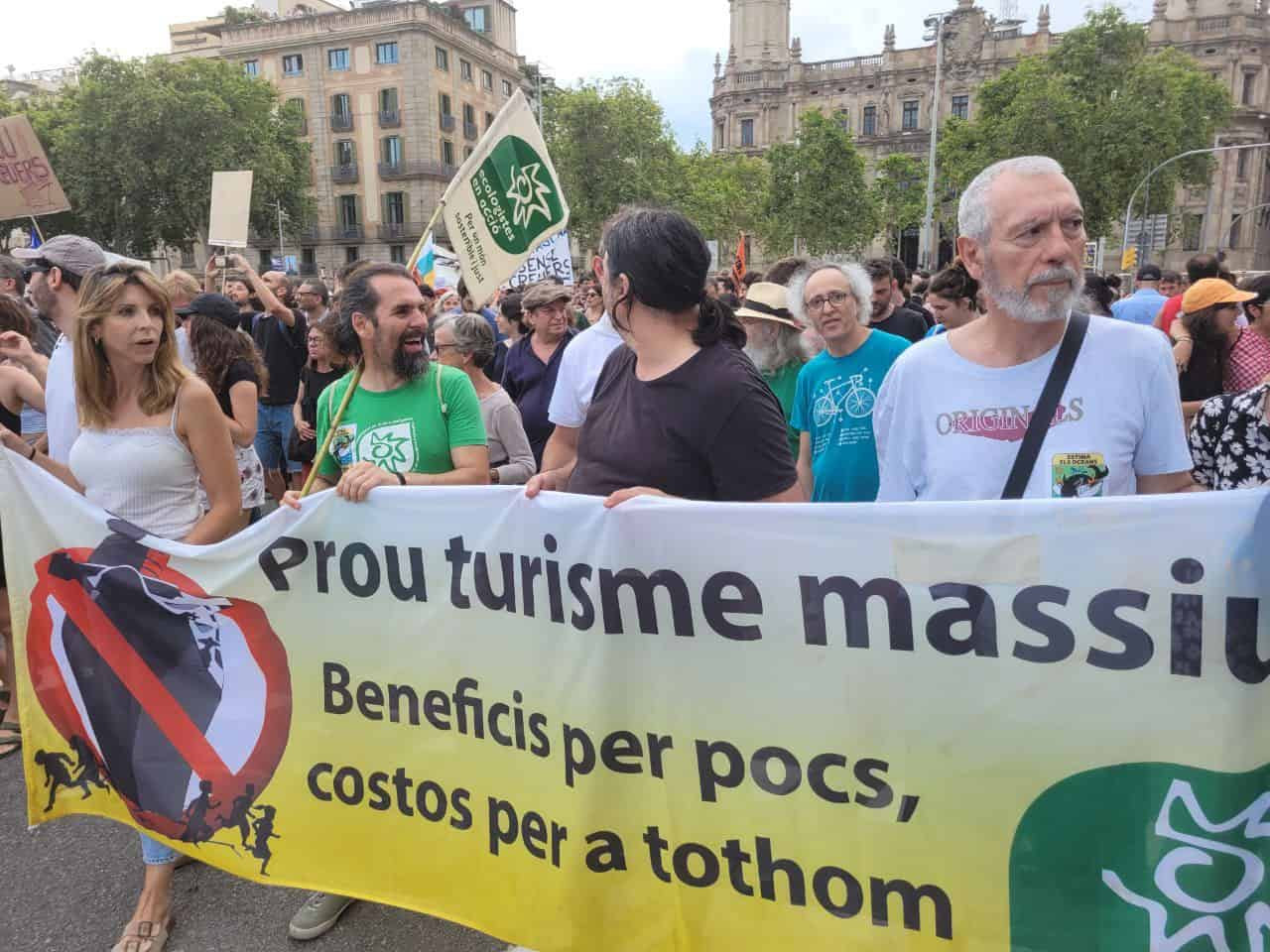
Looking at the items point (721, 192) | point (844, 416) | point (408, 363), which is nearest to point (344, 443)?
point (408, 363)

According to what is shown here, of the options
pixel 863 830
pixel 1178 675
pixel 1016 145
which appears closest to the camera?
pixel 1178 675

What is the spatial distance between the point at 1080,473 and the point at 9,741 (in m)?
4.26

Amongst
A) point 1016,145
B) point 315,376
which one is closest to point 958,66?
point 1016,145

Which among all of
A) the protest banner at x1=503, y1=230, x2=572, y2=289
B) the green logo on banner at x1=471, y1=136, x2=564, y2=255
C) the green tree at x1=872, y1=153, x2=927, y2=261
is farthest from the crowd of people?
the green tree at x1=872, y1=153, x2=927, y2=261

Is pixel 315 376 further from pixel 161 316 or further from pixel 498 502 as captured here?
pixel 498 502

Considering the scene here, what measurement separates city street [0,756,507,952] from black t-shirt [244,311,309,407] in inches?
167

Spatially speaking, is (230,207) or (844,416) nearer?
(844,416)

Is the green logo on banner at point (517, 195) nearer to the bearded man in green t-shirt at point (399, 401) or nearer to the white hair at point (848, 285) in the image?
the white hair at point (848, 285)

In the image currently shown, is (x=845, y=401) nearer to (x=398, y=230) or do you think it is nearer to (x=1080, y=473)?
(x=1080, y=473)

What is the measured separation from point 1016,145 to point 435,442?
4165 cm

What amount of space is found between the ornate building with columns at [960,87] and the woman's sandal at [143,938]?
50.2 metres

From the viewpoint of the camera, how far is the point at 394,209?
56000 millimetres

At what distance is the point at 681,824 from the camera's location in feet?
6.33

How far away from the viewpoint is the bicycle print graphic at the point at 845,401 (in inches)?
140
